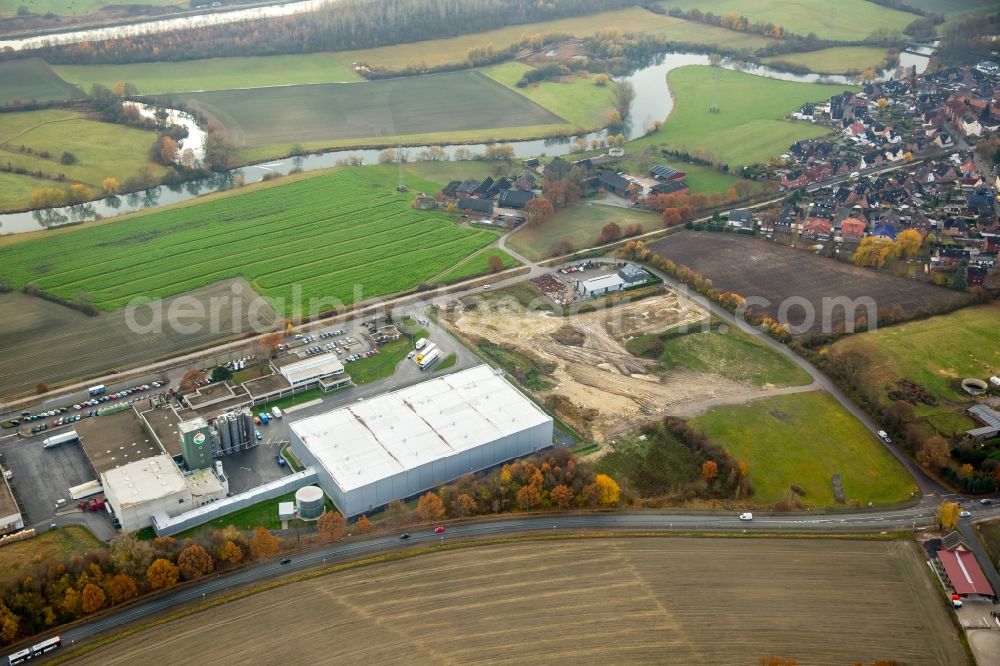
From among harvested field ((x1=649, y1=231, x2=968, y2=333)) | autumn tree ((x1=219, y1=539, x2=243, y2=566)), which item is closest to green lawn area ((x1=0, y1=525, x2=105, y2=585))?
autumn tree ((x1=219, y1=539, x2=243, y2=566))

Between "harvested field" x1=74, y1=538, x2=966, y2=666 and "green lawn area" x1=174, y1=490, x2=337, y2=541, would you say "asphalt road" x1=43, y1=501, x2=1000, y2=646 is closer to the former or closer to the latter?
"harvested field" x1=74, y1=538, x2=966, y2=666

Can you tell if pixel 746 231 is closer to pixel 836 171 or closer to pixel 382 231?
pixel 836 171

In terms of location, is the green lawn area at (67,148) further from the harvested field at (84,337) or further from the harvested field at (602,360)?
the harvested field at (602,360)

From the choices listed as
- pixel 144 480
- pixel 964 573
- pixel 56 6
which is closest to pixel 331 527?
pixel 144 480

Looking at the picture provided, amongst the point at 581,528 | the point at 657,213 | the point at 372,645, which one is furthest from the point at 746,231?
the point at 372,645

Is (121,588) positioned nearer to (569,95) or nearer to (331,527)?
(331,527)

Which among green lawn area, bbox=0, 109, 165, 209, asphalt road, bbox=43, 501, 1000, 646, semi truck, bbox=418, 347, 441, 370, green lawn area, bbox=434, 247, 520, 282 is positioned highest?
green lawn area, bbox=0, 109, 165, 209
